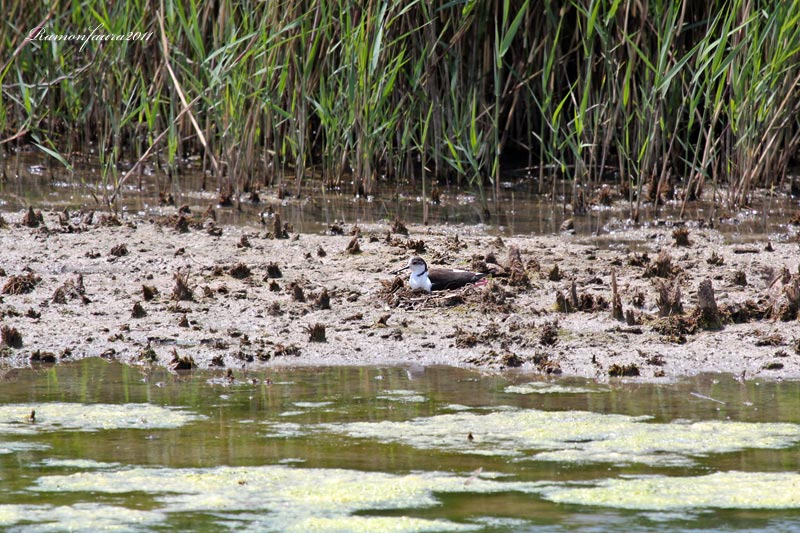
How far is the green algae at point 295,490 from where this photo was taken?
127 inches

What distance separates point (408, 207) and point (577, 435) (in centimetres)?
493

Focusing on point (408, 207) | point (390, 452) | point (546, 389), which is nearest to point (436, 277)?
point (546, 389)

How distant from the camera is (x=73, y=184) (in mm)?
9812

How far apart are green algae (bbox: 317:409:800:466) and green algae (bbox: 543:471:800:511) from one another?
0.21 meters

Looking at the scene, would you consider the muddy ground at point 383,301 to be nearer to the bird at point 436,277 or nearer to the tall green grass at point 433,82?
the bird at point 436,277

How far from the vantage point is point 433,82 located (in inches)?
350

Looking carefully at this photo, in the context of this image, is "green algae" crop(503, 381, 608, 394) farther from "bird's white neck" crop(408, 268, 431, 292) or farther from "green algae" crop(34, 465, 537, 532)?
"bird's white neck" crop(408, 268, 431, 292)

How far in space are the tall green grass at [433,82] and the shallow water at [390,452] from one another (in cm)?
318

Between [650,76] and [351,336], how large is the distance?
4.00 metres

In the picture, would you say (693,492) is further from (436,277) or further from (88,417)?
(436,277)

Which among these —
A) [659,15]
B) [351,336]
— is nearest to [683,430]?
[351,336]

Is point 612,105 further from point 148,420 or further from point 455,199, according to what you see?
point 148,420

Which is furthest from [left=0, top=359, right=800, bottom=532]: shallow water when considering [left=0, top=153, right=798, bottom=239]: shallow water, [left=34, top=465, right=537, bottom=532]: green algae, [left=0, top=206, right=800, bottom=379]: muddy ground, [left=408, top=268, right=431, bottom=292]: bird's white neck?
[left=0, top=153, right=798, bottom=239]: shallow water

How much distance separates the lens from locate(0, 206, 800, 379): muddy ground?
17.9 ft
